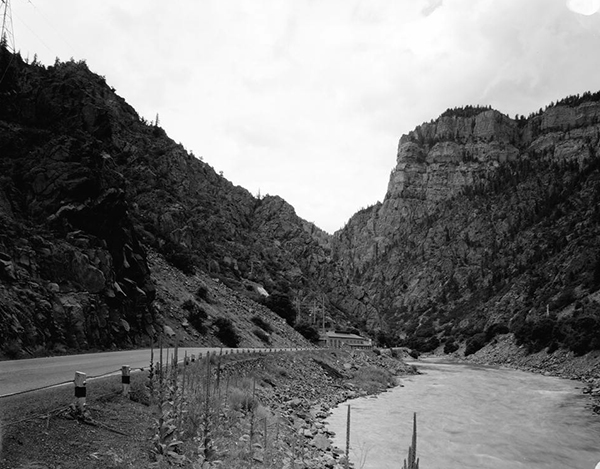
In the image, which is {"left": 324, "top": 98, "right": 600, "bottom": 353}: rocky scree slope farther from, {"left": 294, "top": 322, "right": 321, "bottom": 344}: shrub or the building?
{"left": 294, "top": 322, "right": 321, "bottom": 344}: shrub

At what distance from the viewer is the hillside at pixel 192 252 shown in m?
27.8

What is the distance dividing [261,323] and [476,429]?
3789 centimetres

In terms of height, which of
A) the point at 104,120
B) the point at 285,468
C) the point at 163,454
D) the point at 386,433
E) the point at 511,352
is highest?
the point at 104,120

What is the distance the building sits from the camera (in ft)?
260

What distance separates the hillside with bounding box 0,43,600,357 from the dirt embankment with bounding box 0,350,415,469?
10.3 metres

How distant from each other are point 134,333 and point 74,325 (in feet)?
28.0

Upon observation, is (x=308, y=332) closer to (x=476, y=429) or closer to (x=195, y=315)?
(x=195, y=315)

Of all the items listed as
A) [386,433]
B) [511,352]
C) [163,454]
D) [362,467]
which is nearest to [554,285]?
[511,352]

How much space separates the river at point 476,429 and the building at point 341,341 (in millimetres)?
36847

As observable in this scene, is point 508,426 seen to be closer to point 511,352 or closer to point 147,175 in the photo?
point 511,352

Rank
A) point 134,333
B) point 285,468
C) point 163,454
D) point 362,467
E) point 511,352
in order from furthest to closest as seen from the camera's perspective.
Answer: point 511,352
point 134,333
point 362,467
point 285,468
point 163,454

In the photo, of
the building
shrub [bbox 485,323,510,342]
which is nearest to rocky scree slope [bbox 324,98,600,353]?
shrub [bbox 485,323,510,342]

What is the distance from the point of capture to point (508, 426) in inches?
1050

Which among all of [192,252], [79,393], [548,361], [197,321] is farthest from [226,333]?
[548,361]
